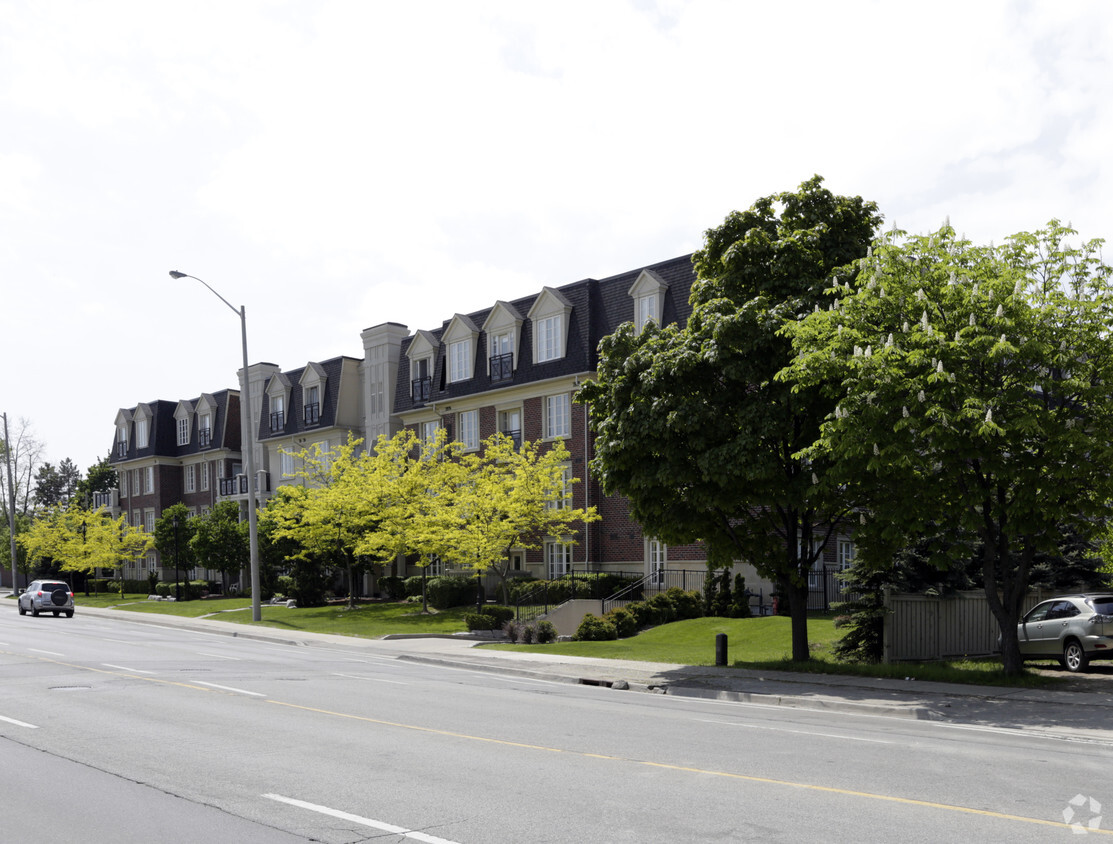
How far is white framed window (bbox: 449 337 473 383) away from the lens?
151ft

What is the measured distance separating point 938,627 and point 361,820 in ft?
57.3

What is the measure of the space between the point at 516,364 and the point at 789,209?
77.1 ft

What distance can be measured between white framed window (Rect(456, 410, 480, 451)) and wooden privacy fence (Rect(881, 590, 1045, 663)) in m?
26.3

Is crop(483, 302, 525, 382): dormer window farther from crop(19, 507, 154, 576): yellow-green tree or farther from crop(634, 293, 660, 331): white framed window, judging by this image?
crop(19, 507, 154, 576): yellow-green tree

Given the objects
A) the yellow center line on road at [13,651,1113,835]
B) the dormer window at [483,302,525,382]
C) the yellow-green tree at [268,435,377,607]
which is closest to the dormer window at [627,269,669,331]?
the dormer window at [483,302,525,382]

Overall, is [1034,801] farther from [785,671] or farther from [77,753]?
[785,671]

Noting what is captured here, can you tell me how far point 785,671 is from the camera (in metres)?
19.8

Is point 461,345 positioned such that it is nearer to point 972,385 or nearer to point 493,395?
point 493,395

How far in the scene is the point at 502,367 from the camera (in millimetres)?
44062

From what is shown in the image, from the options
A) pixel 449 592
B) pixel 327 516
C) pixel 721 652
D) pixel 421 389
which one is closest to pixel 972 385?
pixel 721 652

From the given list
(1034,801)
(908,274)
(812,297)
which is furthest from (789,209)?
(1034,801)

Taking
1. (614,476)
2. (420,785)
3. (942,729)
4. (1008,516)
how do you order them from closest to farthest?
(420,785), (942,729), (1008,516), (614,476)

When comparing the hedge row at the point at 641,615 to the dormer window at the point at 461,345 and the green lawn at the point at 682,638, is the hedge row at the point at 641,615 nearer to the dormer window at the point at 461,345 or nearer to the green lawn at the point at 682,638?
the green lawn at the point at 682,638

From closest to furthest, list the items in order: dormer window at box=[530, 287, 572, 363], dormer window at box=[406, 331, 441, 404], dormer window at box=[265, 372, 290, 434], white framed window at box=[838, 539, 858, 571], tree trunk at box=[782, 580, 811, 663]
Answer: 1. tree trunk at box=[782, 580, 811, 663]
2. white framed window at box=[838, 539, 858, 571]
3. dormer window at box=[530, 287, 572, 363]
4. dormer window at box=[406, 331, 441, 404]
5. dormer window at box=[265, 372, 290, 434]
